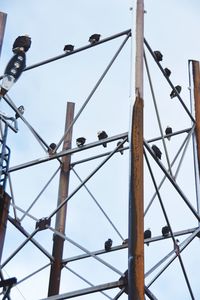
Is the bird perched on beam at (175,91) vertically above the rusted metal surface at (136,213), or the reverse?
the bird perched on beam at (175,91)

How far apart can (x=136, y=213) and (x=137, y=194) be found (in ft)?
1.33

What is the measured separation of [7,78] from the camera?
14656mm

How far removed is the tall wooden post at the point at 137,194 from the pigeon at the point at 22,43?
257 cm

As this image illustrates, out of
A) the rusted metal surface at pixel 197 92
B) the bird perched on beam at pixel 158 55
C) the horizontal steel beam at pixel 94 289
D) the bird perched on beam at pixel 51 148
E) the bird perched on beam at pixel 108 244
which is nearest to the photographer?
the horizontal steel beam at pixel 94 289

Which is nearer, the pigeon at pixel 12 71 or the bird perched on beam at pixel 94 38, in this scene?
the pigeon at pixel 12 71

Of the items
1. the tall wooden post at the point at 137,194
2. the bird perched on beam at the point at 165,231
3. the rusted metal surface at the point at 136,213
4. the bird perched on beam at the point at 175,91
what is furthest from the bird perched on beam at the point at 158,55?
the bird perched on beam at the point at 165,231

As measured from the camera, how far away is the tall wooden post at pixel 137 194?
39.3 ft

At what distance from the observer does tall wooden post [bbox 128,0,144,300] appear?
11984 mm

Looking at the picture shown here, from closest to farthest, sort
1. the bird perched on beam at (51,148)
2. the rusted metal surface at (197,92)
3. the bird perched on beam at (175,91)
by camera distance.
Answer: the bird perched on beam at (51,148) < the bird perched on beam at (175,91) < the rusted metal surface at (197,92)

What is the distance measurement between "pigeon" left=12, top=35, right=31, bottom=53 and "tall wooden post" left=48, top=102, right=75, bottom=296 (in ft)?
13.7

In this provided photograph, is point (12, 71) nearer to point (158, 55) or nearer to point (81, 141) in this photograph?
point (81, 141)

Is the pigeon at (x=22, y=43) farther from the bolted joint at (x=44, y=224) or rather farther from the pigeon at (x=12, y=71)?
the bolted joint at (x=44, y=224)

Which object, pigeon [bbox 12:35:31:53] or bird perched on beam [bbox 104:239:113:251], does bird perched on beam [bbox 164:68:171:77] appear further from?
bird perched on beam [bbox 104:239:113:251]

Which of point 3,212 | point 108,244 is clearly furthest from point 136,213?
point 108,244
